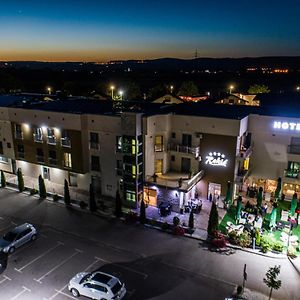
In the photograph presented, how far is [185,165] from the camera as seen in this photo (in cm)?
4253

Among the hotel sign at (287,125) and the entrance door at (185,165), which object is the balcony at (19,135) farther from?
the hotel sign at (287,125)

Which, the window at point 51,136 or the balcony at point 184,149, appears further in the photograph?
the window at point 51,136

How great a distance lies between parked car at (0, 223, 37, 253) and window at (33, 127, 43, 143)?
50.9 feet

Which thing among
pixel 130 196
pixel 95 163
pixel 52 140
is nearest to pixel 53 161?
pixel 52 140

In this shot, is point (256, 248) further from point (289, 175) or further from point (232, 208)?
point (289, 175)

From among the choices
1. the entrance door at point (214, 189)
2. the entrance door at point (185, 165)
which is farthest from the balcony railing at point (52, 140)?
the entrance door at point (214, 189)

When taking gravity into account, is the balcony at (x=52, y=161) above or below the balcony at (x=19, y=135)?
below

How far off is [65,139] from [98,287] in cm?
2329

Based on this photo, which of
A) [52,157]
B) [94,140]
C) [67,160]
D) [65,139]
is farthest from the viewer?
Result: [52,157]

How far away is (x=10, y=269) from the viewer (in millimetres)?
28016

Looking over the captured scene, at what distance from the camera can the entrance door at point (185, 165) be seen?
42219mm

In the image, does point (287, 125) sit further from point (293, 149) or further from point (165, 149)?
point (165, 149)

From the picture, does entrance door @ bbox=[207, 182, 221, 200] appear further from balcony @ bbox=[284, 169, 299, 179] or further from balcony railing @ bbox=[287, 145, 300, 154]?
balcony railing @ bbox=[287, 145, 300, 154]

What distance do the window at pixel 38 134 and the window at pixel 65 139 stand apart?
12.6 ft
